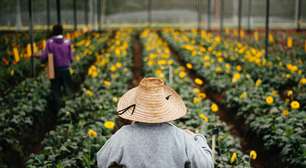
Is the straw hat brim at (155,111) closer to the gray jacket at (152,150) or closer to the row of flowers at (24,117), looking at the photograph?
the gray jacket at (152,150)

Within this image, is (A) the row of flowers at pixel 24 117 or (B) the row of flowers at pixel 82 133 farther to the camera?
(A) the row of flowers at pixel 24 117

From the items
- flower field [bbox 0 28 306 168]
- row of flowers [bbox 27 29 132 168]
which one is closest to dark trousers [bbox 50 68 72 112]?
flower field [bbox 0 28 306 168]

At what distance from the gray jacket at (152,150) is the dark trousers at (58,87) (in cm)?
522

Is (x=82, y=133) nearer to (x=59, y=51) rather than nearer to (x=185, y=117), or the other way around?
(x=185, y=117)

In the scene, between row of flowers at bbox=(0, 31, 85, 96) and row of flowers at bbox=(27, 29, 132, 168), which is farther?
row of flowers at bbox=(0, 31, 85, 96)

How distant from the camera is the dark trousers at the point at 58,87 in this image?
7.63m

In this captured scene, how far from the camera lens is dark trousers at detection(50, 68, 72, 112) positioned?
763 cm

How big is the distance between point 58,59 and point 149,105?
528cm

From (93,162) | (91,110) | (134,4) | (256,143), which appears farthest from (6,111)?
(134,4)

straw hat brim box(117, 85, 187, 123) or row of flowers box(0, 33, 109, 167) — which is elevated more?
straw hat brim box(117, 85, 187, 123)

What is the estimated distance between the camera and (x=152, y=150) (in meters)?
2.53

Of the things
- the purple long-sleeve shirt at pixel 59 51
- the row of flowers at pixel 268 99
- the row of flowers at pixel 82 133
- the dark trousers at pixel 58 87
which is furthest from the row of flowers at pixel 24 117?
the row of flowers at pixel 268 99

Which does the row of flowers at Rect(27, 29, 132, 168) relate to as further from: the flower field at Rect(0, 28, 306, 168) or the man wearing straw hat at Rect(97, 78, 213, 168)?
the man wearing straw hat at Rect(97, 78, 213, 168)

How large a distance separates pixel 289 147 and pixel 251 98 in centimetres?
222
